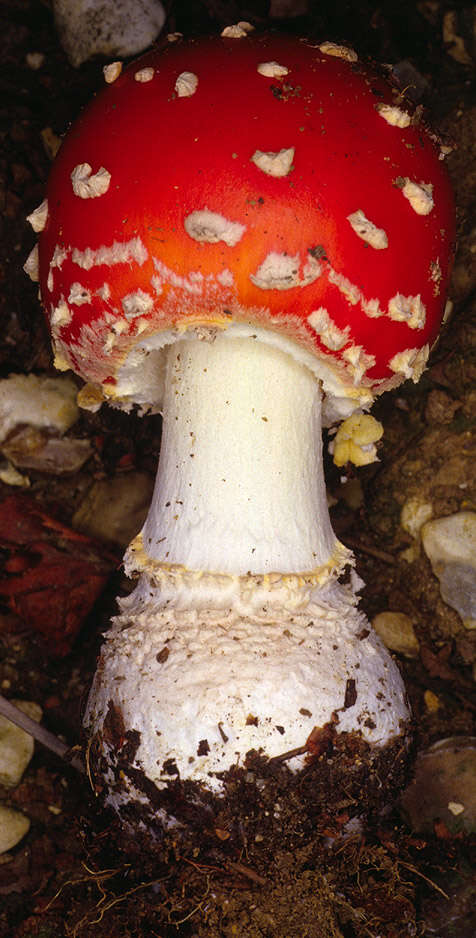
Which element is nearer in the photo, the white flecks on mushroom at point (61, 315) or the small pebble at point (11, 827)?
the white flecks on mushroom at point (61, 315)

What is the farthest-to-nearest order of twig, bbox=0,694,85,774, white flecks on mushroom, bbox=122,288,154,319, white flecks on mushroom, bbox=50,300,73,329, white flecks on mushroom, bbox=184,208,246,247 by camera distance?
twig, bbox=0,694,85,774
white flecks on mushroom, bbox=50,300,73,329
white flecks on mushroom, bbox=122,288,154,319
white flecks on mushroom, bbox=184,208,246,247

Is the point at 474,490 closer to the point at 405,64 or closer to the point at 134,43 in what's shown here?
the point at 405,64

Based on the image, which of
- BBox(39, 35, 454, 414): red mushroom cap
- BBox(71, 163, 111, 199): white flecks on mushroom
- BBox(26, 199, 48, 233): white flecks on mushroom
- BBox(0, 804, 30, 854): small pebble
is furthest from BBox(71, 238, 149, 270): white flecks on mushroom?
BBox(0, 804, 30, 854): small pebble

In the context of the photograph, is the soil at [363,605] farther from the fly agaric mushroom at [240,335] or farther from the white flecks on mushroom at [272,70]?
the white flecks on mushroom at [272,70]

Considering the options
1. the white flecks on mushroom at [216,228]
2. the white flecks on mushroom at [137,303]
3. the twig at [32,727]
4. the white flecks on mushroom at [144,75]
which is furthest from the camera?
the twig at [32,727]

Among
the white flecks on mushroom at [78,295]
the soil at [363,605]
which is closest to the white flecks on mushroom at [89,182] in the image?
the white flecks on mushroom at [78,295]

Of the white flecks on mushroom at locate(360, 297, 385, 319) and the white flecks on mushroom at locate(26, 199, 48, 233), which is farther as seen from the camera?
the white flecks on mushroom at locate(26, 199, 48, 233)

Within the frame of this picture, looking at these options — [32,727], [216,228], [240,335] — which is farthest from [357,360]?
[32,727]

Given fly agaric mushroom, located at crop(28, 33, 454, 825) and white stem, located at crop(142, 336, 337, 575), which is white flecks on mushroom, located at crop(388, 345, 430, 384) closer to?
fly agaric mushroom, located at crop(28, 33, 454, 825)
